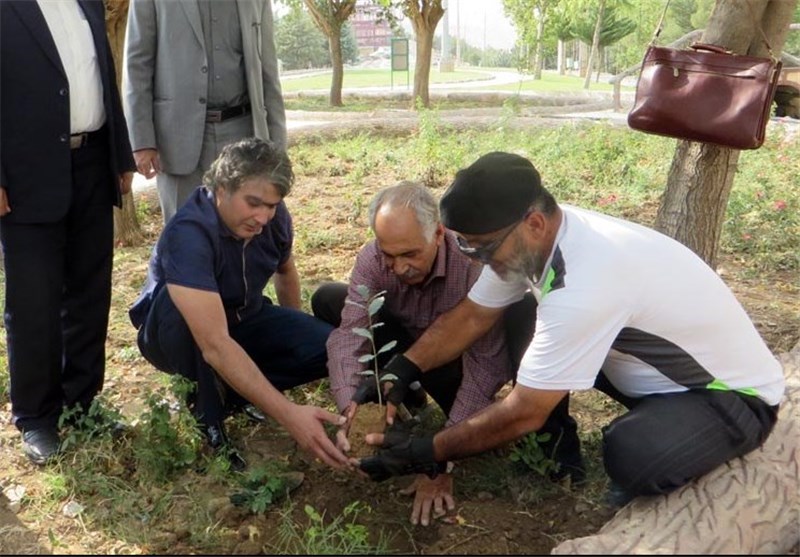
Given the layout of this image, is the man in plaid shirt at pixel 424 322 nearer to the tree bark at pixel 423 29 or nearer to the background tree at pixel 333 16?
the tree bark at pixel 423 29

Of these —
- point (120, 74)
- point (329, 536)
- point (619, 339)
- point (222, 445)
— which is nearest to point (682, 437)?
point (619, 339)

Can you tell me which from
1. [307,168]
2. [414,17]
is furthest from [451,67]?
[307,168]

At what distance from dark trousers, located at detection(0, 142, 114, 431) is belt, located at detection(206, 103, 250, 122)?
741mm

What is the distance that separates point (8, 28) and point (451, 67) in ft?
147

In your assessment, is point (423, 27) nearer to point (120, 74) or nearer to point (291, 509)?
point (120, 74)

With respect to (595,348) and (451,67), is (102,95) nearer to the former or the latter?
(595,348)

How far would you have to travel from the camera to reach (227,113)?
372 cm

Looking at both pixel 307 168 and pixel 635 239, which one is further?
pixel 307 168

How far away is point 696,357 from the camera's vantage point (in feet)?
7.59

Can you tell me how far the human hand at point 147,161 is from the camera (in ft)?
11.8

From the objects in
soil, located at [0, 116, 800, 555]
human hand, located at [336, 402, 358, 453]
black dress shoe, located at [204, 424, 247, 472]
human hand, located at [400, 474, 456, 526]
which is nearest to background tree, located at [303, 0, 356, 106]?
soil, located at [0, 116, 800, 555]

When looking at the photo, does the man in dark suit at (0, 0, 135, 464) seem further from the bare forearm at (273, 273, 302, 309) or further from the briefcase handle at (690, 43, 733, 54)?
the briefcase handle at (690, 43, 733, 54)

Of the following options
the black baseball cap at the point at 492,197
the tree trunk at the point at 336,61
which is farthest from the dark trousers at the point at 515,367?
the tree trunk at the point at 336,61

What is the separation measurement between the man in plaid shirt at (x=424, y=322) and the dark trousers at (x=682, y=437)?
16.8 inches
